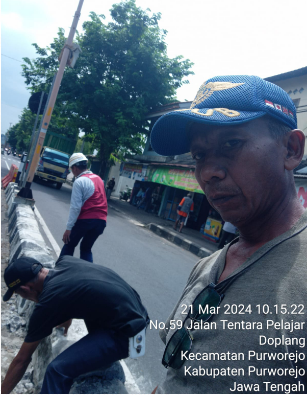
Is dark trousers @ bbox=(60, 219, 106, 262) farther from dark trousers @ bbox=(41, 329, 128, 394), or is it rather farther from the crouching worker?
dark trousers @ bbox=(41, 329, 128, 394)

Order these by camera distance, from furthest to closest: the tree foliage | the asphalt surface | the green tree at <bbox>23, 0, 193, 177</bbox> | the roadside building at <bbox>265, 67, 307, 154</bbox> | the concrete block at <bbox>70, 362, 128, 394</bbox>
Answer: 1. the tree foliage
2. the green tree at <bbox>23, 0, 193, 177</bbox>
3. the roadside building at <bbox>265, 67, 307, 154</bbox>
4. the asphalt surface
5. the concrete block at <bbox>70, 362, 128, 394</bbox>

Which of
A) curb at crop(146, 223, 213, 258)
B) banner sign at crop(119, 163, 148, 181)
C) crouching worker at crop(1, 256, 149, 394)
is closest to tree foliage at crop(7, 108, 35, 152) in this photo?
banner sign at crop(119, 163, 148, 181)

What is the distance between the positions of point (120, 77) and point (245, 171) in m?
20.3

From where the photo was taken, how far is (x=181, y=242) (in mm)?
11203

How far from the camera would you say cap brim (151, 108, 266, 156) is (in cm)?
95

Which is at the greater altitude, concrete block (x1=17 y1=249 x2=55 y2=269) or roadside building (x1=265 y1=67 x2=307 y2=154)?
roadside building (x1=265 y1=67 x2=307 y2=154)

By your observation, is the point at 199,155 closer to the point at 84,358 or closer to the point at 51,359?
the point at 84,358

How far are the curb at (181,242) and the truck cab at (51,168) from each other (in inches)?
340

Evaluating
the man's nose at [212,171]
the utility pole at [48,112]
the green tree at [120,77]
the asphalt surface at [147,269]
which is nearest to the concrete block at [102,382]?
the asphalt surface at [147,269]

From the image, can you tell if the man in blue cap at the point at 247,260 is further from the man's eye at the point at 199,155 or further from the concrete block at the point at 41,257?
the concrete block at the point at 41,257

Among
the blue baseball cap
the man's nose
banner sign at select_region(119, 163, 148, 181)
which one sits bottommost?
the man's nose

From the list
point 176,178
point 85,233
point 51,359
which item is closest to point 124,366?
point 51,359

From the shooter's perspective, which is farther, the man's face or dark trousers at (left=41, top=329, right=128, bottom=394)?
dark trousers at (left=41, top=329, right=128, bottom=394)

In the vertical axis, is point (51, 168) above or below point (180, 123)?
below
